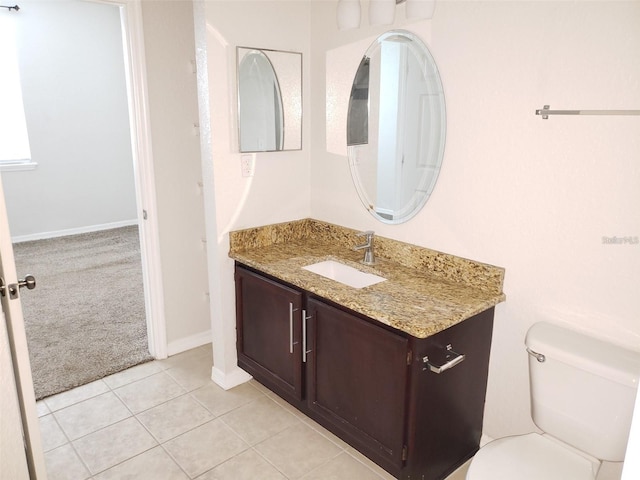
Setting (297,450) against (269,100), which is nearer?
(297,450)

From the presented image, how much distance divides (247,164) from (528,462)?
180 centimetres

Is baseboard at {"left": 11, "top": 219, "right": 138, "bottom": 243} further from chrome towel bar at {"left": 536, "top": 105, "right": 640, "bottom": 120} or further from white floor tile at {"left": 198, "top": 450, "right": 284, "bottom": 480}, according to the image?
chrome towel bar at {"left": 536, "top": 105, "right": 640, "bottom": 120}

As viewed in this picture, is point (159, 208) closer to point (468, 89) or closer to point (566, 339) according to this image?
point (468, 89)

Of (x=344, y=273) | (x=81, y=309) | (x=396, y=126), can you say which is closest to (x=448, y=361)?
(x=344, y=273)

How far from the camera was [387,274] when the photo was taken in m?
2.17

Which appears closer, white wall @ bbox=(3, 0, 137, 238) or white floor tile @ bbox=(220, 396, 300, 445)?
white floor tile @ bbox=(220, 396, 300, 445)

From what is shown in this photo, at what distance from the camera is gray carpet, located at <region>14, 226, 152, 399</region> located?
9.36 feet

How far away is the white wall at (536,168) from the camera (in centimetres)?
155

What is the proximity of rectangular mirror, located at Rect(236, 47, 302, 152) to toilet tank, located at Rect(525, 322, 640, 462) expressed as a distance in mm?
1565

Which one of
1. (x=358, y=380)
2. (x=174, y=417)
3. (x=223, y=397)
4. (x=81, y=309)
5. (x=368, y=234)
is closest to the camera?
(x=358, y=380)

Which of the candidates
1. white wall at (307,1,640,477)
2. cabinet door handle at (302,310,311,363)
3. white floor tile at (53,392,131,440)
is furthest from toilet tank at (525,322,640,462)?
white floor tile at (53,392,131,440)

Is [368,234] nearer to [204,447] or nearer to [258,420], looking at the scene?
[258,420]

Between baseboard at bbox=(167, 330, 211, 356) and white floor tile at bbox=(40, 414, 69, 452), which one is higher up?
baseboard at bbox=(167, 330, 211, 356)

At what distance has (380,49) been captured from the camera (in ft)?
7.34
